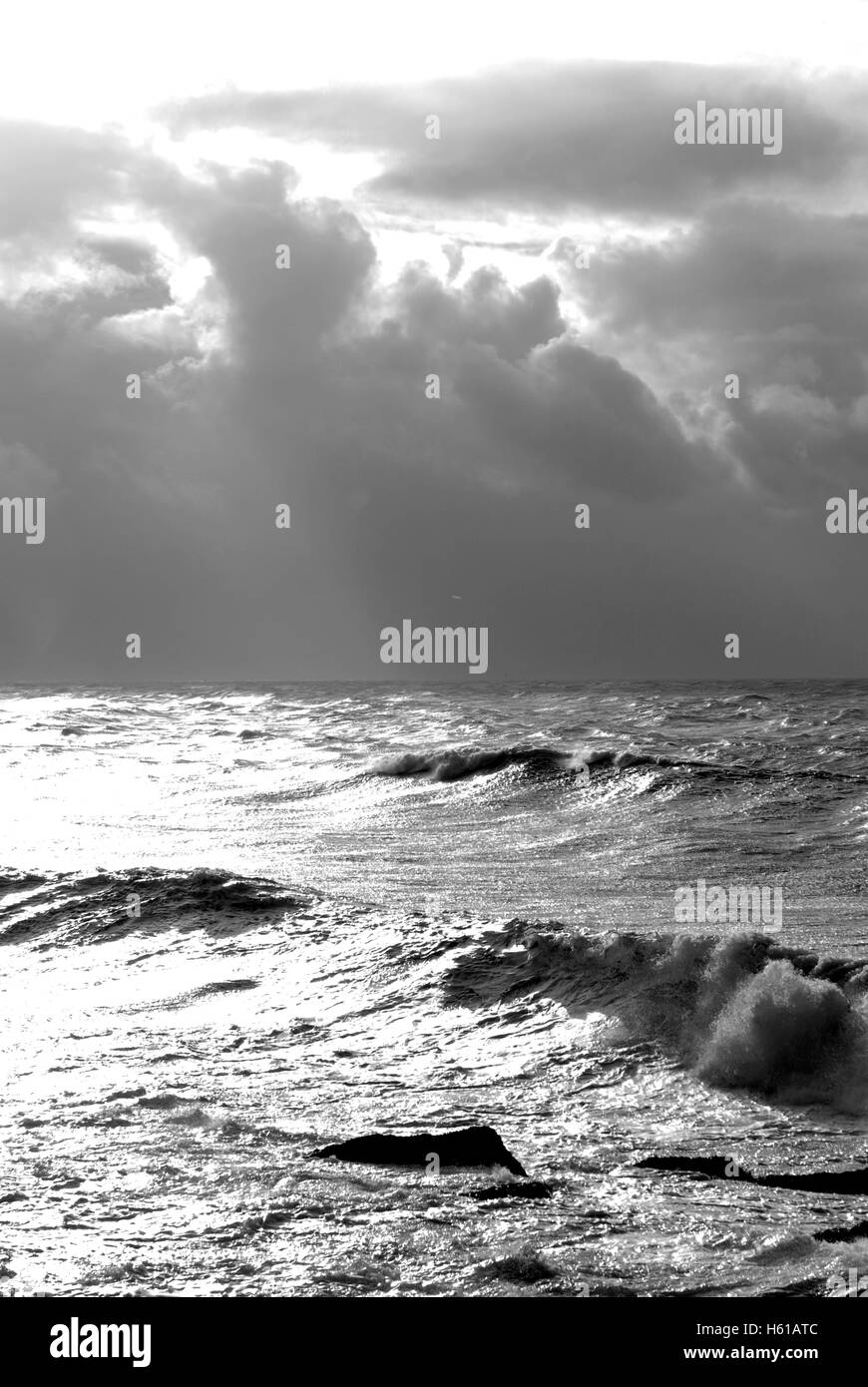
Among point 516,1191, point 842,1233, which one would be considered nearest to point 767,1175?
point 842,1233

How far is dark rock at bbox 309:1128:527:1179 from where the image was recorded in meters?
7.35

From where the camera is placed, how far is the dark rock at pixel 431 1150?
735cm

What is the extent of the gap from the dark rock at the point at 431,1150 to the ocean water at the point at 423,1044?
153 mm

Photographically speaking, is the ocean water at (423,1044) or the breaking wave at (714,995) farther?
the breaking wave at (714,995)

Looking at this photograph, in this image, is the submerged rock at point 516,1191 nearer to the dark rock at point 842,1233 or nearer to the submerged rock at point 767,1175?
the submerged rock at point 767,1175

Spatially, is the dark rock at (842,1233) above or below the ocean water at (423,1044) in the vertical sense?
above

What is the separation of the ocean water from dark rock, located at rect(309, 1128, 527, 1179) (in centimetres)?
15

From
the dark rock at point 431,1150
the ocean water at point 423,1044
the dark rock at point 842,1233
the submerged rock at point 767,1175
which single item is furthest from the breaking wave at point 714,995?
the dark rock at point 431,1150

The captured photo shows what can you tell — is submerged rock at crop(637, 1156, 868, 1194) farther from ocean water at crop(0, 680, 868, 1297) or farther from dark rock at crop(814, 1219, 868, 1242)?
dark rock at crop(814, 1219, 868, 1242)

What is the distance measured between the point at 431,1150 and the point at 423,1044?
2.79 meters

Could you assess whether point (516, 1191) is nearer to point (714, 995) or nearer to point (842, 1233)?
point (842, 1233)
